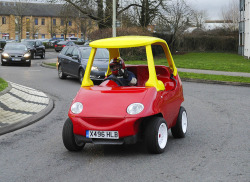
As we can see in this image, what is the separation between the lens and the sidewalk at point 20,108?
9016 mm

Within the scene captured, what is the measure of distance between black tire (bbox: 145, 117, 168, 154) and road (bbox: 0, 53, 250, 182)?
0.37 feet

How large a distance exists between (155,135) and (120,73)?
58.4 inches

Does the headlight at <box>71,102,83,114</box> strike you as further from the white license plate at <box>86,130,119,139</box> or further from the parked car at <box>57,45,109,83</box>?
the parked car at <box>57,45,109,83</box>

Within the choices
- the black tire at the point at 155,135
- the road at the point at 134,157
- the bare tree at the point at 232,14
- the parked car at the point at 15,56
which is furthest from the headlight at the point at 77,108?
the bare tree at the point at 232,14

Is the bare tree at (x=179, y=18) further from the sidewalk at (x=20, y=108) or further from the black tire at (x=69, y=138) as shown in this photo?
the black tire at (x=69, y=138)

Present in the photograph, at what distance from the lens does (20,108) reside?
1088 cm

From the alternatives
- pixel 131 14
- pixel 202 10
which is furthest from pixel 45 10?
pixel 131 14

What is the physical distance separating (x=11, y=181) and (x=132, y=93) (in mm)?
2140

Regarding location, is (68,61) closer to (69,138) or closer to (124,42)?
(124,42)

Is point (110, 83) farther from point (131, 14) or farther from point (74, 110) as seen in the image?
point (131, 14)

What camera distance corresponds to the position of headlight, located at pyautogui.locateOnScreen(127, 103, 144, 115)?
20.3 ft

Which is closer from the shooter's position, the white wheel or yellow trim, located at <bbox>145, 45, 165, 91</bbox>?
the white wheel

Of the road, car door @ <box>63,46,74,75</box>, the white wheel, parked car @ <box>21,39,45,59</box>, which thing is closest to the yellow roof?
the white wheel

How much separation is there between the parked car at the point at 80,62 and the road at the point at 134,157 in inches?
275
